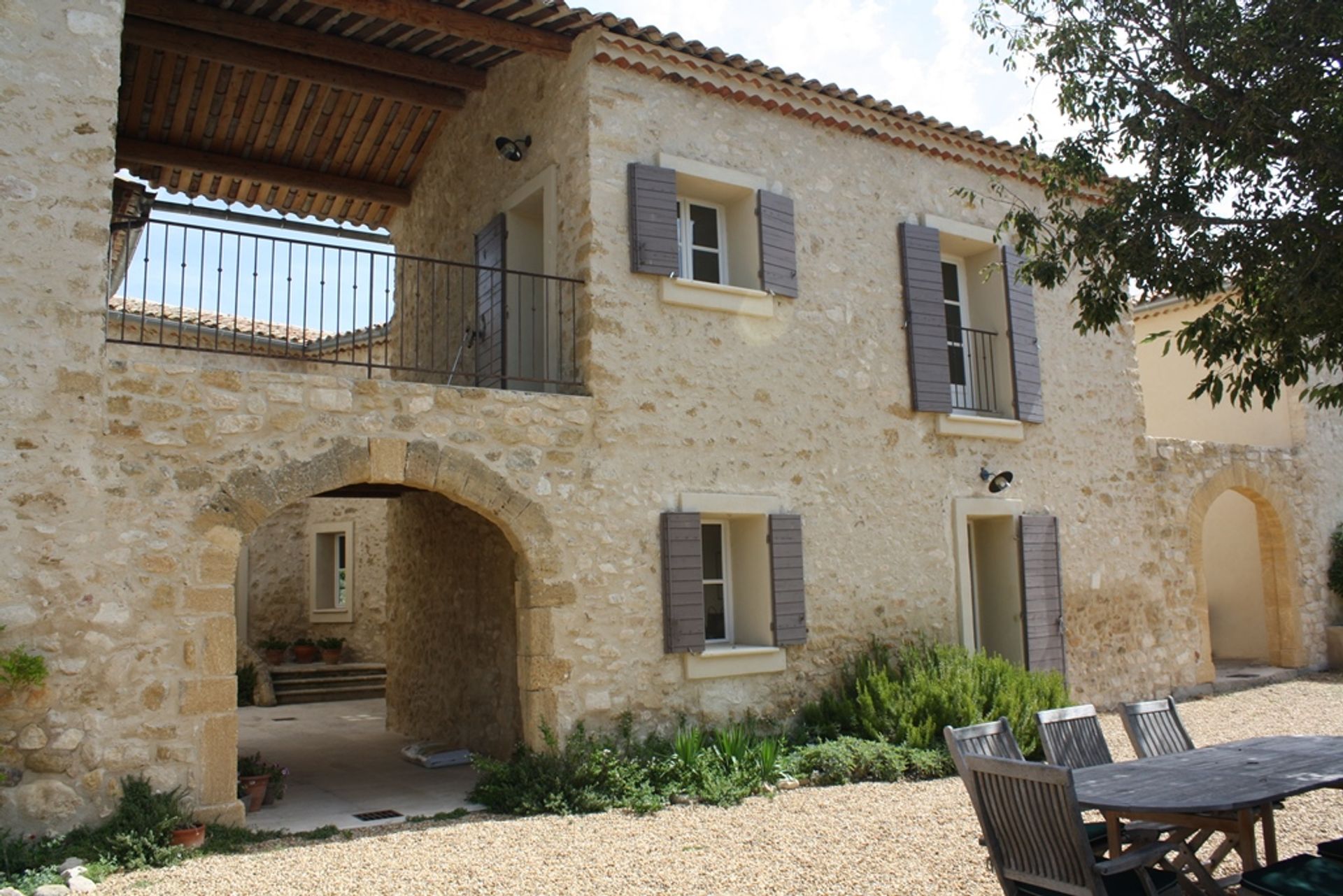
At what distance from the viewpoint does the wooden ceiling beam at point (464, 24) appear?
701cm

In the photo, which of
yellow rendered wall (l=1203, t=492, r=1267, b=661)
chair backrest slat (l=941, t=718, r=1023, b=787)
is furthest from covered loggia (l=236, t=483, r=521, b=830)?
yellow rendered wall (l=1203, t=492, r=1267, b=661)

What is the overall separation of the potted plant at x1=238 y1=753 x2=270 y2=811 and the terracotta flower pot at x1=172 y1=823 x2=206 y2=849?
1053 millimetres

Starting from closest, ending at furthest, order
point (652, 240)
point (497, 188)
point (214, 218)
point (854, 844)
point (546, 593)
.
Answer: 1. point (854, 844)
2. point (546, 593)
3. point (652, 240)
4. point (497, 188)
5. point (214, 218)

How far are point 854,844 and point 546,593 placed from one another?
245 centimetres

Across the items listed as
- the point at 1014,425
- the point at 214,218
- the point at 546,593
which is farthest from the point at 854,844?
the point at 214,218

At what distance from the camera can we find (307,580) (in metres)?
15.7

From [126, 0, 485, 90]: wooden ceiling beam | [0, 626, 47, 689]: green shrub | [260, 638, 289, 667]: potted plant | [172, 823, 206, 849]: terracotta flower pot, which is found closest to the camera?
[0, 626, 47, 689]: green shrub

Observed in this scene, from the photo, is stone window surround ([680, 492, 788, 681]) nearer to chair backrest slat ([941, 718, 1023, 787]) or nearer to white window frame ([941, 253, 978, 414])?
white window frame ([941, 253, 978, 414])

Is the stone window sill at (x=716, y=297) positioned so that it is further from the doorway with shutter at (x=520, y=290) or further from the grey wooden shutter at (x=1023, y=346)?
the grey wooden shutter at (x=1023, y=346)

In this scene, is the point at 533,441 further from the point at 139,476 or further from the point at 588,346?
the point at 139,476

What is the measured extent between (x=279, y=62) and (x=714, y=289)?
3.70 meters

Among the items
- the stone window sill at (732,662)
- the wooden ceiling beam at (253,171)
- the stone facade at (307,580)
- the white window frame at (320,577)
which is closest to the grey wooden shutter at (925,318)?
the stone window sill at (732,662)

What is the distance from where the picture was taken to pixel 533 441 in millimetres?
7020

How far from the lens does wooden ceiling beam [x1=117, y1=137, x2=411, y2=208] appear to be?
9070 mm
